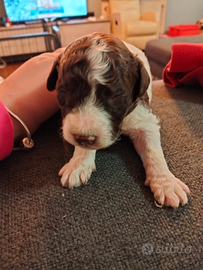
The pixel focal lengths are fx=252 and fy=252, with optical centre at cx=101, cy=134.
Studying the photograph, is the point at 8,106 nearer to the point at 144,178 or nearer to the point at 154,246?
the point at 144,178

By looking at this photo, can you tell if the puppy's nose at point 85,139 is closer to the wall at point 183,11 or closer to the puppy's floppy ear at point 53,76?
the puppy's floppy ear at point 53,76

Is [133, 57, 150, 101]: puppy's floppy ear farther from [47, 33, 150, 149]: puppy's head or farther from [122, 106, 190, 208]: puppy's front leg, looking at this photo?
[122, 106, 190, 208]: puppy's front leg

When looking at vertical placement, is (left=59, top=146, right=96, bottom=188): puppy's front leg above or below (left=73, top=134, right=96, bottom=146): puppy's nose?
below

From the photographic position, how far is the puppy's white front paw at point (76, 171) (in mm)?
1143

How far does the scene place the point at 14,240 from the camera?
35.8 inches

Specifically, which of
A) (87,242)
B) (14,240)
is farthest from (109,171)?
(14,240)

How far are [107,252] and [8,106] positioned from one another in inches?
36.4

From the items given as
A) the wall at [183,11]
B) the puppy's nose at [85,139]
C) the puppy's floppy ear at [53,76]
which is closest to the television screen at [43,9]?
the wall at [183,11]

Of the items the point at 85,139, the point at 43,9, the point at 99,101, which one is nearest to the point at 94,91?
the point at 99,101

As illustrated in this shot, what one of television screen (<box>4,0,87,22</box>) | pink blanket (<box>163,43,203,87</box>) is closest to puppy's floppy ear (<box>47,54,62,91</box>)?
pink blanket (<box>163,43,203,87</box>)

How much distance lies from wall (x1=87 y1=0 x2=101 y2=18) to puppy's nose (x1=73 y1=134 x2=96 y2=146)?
7227 mm

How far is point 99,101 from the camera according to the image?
101 centimetres

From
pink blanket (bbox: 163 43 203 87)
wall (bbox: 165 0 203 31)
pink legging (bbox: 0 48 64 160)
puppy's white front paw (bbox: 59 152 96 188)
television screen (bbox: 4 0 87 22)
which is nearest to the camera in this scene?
puppy's white front paw (bbox: 59 152 96 188)

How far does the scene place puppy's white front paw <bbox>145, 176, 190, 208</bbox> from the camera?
3.31ft
